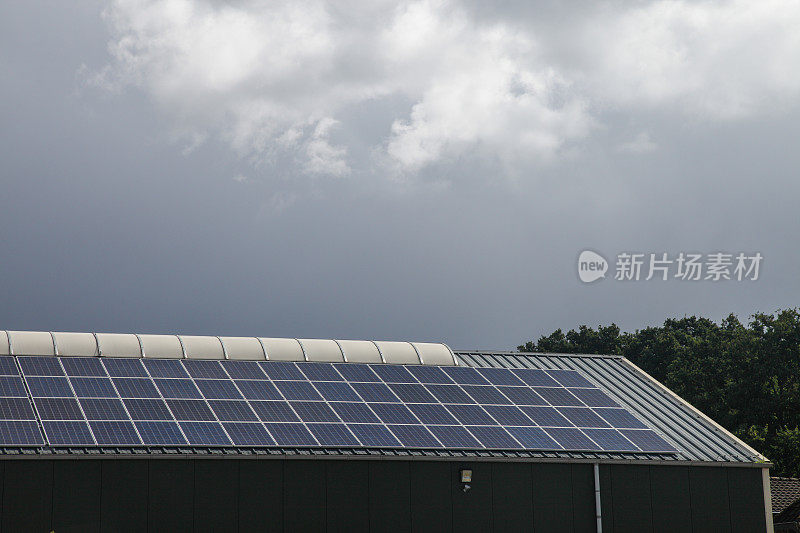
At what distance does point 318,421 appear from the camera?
3156cm

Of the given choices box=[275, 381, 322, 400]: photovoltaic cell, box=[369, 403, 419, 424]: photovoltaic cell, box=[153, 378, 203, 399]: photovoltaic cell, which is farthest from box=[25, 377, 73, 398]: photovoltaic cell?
box=[369, 403, 419, 424]: photovoltaic cell

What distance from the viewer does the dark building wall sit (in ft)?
88.0

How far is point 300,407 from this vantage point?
32531 millimetres

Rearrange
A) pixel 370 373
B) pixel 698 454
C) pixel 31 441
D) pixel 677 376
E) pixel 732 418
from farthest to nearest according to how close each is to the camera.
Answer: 1. pixel 677 376
2. pixel 732 418
3. pixel 370 373
4. pixel 698 454
5. pixel 31 441

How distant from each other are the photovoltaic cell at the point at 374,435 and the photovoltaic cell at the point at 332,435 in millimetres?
261

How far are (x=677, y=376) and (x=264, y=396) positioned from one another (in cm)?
4881

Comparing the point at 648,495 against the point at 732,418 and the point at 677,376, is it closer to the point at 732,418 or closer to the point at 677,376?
the point at 732,418

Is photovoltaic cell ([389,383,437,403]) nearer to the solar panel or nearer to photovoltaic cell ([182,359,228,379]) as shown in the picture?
the solar panel

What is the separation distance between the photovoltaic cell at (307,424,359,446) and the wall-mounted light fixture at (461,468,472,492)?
11.5 ft

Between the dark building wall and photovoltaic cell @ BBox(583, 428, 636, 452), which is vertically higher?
photovoltaic cell @ BBox(583, 428, 636, 452)

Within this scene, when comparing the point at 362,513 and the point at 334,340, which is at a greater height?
the point at 334,340

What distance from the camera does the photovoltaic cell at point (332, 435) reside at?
1191 inches

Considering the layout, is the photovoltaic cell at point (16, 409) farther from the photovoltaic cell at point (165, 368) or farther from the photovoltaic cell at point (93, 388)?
the photovoltaic cell at point (165, 368)

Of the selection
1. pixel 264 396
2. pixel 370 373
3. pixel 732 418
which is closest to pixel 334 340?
pixel 370 373
